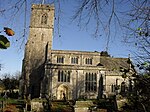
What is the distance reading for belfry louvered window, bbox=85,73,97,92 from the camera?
44.9m

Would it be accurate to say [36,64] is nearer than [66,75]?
No

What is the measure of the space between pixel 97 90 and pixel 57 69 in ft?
24.6

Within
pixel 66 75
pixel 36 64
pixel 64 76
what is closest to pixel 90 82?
pixel 66 75

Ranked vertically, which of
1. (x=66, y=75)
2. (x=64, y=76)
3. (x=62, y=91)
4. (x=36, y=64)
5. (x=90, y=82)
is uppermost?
(x=36, y=64)

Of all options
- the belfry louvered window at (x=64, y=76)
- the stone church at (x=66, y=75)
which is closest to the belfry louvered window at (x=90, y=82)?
the stone church at (x=66, y=75)

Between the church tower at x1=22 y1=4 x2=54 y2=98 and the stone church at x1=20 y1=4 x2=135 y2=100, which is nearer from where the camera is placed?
the stone church at x1=20 y1=4 x2=135 y2=100

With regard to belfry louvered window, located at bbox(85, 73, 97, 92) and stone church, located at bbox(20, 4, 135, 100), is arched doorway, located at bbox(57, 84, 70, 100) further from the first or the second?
belfry louvered window, located at bbox(85, 73, 97, 92)

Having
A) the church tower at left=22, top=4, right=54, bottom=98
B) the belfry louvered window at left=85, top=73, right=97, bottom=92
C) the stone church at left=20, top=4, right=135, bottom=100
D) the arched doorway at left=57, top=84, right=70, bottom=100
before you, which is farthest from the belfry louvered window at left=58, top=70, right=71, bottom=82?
the church tower at left=22, top=4, right=54, bottom=98

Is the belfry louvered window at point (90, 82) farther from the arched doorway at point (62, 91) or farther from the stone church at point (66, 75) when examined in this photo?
the arched doorway at point (62, 91)

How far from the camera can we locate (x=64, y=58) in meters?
48.8

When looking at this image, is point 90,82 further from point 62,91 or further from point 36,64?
point 36,64

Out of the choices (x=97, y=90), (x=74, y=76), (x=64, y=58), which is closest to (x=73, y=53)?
(x=64, y=58)

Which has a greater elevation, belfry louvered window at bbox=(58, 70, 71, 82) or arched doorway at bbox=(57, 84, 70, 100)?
belfry louvered window at bbox=(58, 70, 71, 82)

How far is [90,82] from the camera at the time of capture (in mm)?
45469
